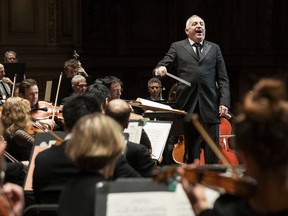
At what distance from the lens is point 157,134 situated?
581 centimetres

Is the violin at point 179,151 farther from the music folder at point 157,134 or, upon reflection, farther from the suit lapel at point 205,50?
the music folder at point 157,134

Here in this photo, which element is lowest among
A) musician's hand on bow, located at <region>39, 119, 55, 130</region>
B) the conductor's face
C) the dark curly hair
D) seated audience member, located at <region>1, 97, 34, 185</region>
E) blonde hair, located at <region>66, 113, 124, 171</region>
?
musician's hand on bow, located at <region>39, 119, 55, 130</region>

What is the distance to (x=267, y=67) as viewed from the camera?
1351 centimetres

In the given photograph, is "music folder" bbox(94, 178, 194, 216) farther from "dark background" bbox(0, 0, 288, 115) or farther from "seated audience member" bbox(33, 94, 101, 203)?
"dark background" bbox(0, 0, 288, 115)

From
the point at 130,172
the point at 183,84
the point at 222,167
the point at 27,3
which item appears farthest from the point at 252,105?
the point at 27,3

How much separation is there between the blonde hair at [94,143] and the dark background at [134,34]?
9153 mm

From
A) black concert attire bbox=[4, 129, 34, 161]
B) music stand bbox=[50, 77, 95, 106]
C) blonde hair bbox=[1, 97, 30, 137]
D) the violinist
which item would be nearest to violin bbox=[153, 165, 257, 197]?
the violinist

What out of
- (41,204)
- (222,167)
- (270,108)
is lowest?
(41,204)

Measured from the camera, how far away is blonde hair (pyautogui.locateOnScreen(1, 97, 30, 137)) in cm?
542

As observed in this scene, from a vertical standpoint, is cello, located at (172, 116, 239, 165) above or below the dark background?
below

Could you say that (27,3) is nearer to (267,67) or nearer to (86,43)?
(86,43)

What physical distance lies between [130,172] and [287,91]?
1545mm

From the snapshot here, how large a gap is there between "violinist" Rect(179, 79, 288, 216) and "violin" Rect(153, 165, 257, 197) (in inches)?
1.0

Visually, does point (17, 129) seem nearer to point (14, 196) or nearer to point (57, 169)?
point (57, 169)
